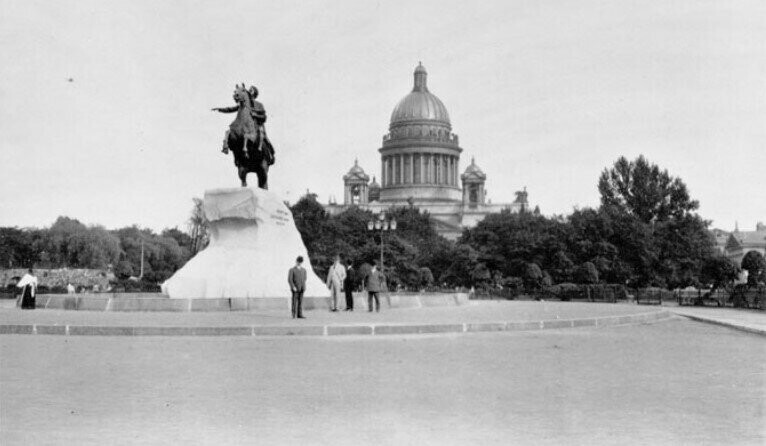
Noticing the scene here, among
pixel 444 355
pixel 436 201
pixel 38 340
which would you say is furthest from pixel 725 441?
pixel 436 201

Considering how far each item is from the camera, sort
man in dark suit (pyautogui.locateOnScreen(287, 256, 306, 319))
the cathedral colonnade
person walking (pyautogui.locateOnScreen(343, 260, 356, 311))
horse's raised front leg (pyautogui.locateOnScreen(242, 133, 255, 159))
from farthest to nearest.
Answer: the cathedral colonnade → horse's raised front leg (pyautogui.locateOnScreen(242, 133, 255, 159)) → person walking (pyautogui.locateOnScreen(343, 260, 356, 311)) → man in dark suit (pyautogui.locateOnScreen(287, 256, 306, 319))

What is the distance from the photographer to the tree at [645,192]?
7831 centimetres

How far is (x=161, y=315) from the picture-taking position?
20.4m

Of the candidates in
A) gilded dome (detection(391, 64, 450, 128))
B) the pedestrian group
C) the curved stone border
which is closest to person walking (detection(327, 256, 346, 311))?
the pedestrian group

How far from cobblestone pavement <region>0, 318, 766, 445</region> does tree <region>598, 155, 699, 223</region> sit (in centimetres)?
6661

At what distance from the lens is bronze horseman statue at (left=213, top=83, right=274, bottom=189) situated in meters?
24.8

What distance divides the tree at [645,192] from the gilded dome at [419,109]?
60.1 m

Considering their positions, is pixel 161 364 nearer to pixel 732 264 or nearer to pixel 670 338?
pixel 670 338

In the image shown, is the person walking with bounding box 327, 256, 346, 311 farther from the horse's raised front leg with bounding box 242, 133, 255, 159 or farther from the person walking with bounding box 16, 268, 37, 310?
the person walking with bounding box 16, 268, 37, 310

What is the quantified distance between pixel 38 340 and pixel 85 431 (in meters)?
8.90

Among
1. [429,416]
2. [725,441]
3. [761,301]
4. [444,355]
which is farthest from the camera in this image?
[761,301]

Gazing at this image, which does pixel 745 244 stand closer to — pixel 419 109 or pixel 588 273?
pixel 419 109

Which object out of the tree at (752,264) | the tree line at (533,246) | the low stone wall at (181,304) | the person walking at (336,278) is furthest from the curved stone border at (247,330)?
the tree line at (533,246)

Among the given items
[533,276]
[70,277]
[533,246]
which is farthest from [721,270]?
[70,277]
